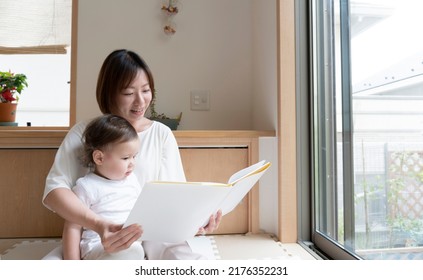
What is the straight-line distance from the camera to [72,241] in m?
0.92

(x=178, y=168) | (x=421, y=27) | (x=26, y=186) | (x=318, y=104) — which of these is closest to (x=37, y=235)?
(x=26, y=186)

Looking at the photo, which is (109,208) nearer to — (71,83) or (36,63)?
(71,83)

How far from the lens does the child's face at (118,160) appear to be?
0.96 meters

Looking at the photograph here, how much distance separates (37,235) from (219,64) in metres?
1.24

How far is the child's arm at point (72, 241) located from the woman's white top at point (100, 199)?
0.06 feet

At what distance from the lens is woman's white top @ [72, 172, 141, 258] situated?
950mm

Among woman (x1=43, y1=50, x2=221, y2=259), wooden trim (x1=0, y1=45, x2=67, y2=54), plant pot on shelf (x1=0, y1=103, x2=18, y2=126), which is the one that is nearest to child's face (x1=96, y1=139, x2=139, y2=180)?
woman (x1=43, y1=50, x2=221, y2=259)

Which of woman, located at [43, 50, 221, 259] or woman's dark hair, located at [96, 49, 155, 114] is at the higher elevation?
woman's dark hair, located at [96, 49, 155, 114]

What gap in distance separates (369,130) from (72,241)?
970 mm

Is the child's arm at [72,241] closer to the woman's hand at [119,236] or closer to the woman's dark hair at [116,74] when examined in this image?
the woman's hand at [119,236]

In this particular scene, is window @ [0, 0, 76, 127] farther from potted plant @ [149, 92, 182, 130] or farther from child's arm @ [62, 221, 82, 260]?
child's arm @ [62, 221, 82, 260]

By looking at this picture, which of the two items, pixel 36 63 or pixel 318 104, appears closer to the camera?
pixel 318 104

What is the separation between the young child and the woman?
0.18ft

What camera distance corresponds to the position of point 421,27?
2.85 feet
